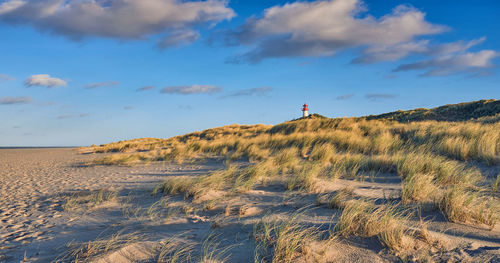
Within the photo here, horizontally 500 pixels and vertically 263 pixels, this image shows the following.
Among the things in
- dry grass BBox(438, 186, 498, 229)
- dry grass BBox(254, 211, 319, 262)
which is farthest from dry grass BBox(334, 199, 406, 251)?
dry grass BBox(438, 186, 498, 229)

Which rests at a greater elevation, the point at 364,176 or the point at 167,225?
the point at 364,176

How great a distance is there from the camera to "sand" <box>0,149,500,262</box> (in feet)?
8.57

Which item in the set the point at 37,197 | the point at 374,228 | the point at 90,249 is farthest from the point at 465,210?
the point at 37,197

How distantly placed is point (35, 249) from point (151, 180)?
364 centimetres

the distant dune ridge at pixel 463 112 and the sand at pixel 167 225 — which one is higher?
the distant dune ridge at pixel 463 112

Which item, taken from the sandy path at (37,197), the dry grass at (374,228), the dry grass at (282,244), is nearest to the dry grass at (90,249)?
the sandy path at (37,197)

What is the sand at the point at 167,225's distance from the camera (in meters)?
2.61

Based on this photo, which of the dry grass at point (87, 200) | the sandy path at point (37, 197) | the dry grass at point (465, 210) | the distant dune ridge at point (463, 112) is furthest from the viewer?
the distant dune ridge at point (463, 112)

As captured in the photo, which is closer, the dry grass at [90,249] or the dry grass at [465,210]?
the dry grass at [90,249]

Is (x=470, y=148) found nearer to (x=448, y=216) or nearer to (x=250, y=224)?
(x=448, y=216)

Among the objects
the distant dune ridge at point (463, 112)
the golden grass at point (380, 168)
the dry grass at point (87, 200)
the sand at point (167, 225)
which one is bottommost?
the sand at point (167, 225)

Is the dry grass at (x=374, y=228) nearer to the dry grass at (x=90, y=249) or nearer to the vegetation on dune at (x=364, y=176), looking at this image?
the vegetation on dune at (x=364, y=176)

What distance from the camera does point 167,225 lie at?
11.5 ft

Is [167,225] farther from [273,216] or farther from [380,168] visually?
[380,168]
